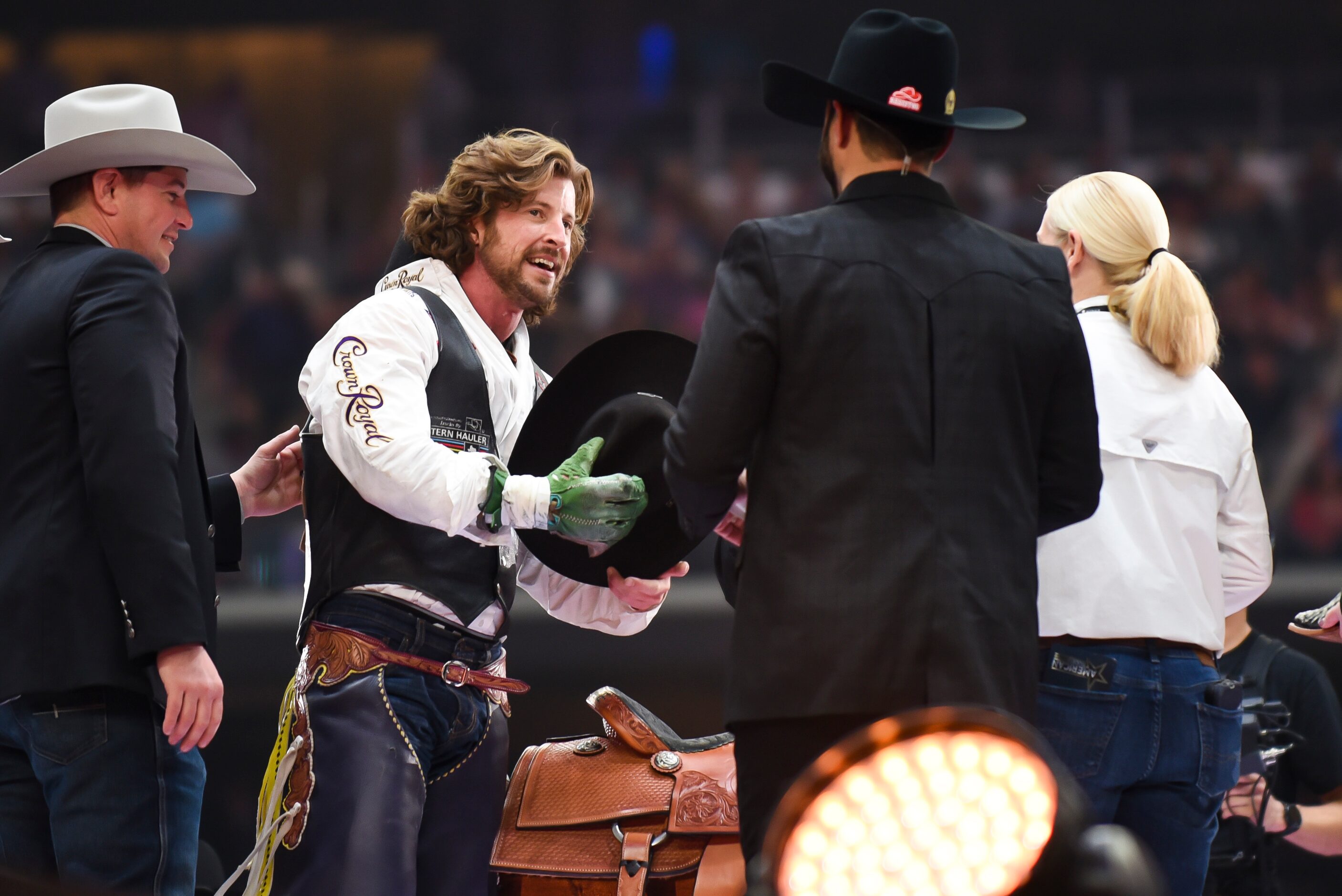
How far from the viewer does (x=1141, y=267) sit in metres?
2.22

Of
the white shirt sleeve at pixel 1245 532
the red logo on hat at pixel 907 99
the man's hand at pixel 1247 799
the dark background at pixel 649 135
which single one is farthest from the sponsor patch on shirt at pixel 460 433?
the dark background at pixel 649 135

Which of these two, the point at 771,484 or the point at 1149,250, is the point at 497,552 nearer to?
the point at 771,484

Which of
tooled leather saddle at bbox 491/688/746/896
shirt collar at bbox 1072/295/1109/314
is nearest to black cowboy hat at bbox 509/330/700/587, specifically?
tooled leather saddle at bbox 491/688/746/896

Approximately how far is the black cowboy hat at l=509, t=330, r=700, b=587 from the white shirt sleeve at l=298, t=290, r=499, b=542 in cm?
12

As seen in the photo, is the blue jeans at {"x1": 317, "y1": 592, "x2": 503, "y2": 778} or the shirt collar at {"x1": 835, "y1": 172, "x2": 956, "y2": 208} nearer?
the shirt collar at {"x1": 835, "y1": 172, "x2": 956, "y2": 208}

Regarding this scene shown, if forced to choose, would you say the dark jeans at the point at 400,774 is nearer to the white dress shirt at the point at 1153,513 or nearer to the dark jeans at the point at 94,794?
the dark jeans at the point at 94,794

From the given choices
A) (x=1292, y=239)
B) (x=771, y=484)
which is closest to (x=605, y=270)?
(x=1292, y=239)

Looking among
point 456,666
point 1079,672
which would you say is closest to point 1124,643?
point 1079,672

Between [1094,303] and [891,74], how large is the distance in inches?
30.0

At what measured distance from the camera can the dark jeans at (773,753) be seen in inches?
60.9

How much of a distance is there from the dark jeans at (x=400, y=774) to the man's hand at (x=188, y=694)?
0.23m

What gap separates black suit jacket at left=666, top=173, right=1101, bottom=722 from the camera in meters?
1.53

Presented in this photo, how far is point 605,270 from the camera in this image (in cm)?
726

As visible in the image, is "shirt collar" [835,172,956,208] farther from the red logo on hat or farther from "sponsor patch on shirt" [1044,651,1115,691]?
"sponsor patch on shirt" [1044,651,1115,691]
